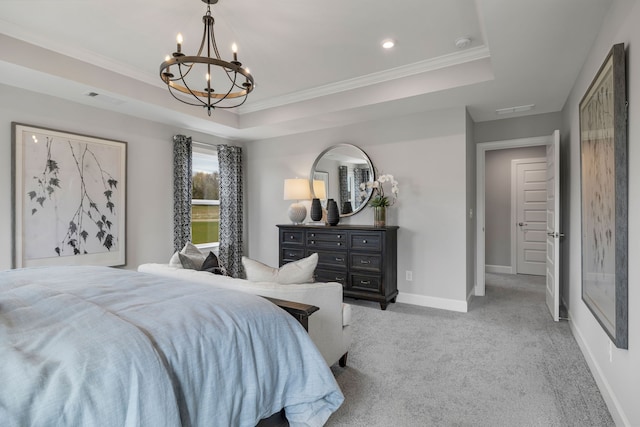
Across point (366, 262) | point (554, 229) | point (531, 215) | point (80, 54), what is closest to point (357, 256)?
point (366, 262)

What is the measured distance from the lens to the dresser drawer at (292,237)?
4504mm

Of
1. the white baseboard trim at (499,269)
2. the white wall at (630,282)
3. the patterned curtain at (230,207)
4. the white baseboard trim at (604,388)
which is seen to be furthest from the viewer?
the white baseboard trim at (499,269)

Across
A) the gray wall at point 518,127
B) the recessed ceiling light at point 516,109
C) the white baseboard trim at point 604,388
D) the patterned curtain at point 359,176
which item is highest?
the recessed ceiling light at point 516,109

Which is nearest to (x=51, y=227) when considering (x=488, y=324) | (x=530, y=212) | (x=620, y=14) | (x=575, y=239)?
(x=488, y=324)

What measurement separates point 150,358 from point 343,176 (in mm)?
3761

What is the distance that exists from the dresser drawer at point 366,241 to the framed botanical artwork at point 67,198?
2772 mm

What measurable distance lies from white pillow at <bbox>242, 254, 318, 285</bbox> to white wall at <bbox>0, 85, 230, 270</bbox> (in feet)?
8.77

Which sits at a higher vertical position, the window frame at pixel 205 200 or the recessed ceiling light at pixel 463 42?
the recessed ceiling light at pixel 463 42

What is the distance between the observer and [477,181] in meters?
4.59

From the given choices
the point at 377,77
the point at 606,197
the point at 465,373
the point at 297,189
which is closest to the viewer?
the point at 606,197

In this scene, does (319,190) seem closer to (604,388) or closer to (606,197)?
(606,197)

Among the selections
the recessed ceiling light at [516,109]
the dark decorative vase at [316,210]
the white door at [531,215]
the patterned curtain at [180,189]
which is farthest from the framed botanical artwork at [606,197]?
the patterned curtain at [180,189]

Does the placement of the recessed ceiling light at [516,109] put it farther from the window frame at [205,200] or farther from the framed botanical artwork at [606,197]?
the window frame at [205,200]

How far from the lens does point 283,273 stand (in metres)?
2.13
